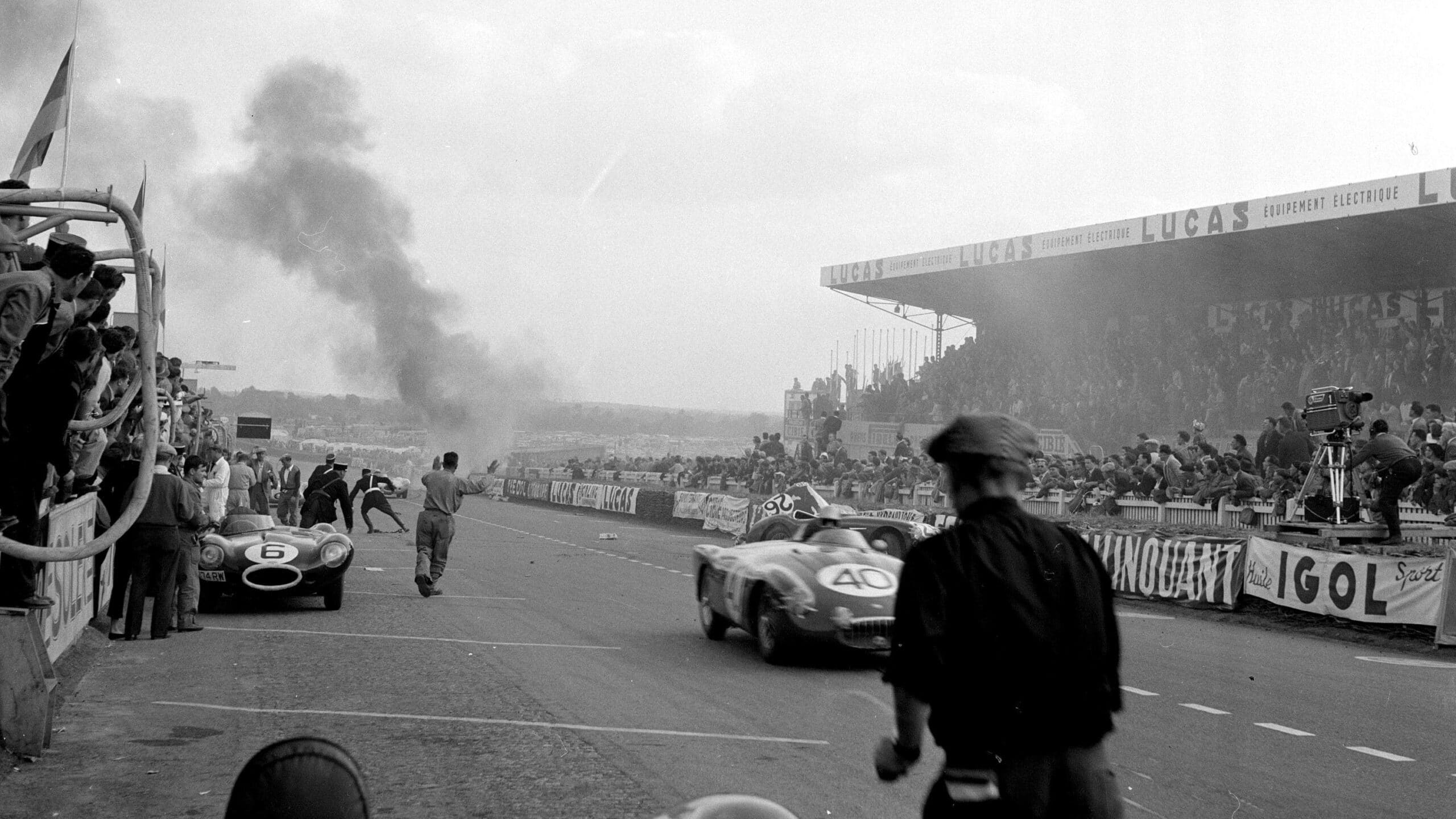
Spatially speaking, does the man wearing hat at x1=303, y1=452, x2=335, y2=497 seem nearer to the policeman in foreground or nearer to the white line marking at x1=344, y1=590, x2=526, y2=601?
the white line marking at x1=344, y1=590, x2=526, y2=601

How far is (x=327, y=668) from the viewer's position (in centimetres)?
940

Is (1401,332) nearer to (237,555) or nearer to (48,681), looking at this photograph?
(237,555)

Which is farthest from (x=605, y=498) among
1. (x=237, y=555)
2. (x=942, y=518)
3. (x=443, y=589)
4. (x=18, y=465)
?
(x=18, y=465)

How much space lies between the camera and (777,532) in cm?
1435

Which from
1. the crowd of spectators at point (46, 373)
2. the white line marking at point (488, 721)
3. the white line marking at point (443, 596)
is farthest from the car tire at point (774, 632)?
the white line marking at point (443, 596)

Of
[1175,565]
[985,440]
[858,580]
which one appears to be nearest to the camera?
[985,440]

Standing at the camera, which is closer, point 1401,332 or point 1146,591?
point 1146,591

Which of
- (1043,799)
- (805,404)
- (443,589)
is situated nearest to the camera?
(1043,799)

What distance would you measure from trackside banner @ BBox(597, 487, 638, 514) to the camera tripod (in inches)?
1052

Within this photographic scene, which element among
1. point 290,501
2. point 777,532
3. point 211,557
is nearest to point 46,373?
point 211,557

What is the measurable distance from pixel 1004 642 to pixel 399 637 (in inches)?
358

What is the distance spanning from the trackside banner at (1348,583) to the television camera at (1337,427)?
74 centimetres

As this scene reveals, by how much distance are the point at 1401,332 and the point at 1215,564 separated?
1950cm

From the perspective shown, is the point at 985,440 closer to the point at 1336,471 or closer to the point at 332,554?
the point at 332,554
